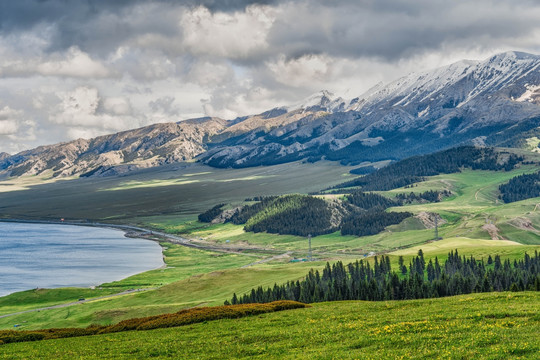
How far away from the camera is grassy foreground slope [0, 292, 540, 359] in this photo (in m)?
39.8

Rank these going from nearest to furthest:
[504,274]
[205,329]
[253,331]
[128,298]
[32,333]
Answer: [253,331]
[205,329]
[32,333]
[504,274]
[128,298]

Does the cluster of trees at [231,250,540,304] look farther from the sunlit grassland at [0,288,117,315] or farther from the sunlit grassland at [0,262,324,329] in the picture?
the sunlit grassland at [0,288,117,315]

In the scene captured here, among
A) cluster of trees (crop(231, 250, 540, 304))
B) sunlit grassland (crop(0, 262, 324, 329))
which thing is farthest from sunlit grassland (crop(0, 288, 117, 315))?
cluster of trees (crop(231, 250, 540, 304))

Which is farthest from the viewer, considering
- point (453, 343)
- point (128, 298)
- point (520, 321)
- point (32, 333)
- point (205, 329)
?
point (128, 298)

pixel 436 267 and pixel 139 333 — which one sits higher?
pixel 139 333

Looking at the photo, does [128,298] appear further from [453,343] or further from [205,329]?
[453,343]

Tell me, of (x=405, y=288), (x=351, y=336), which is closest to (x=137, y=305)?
(x=405, y=288)

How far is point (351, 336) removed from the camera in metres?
48.0

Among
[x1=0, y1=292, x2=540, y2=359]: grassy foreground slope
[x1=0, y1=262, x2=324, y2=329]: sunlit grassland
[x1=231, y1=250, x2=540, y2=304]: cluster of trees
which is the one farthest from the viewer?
[x1=0, y1=262, x2=324, y2=329]: sunlit grassland

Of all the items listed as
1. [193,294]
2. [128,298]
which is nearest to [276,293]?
[193,294]

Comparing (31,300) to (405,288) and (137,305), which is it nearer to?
(137,305)

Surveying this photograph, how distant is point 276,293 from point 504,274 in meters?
67.6

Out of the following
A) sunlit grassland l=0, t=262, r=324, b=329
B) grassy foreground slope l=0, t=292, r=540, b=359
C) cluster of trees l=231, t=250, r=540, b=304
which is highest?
grassy foreground slope l=0, t=292, r=540, b=359

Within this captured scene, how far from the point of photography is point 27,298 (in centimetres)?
19262
